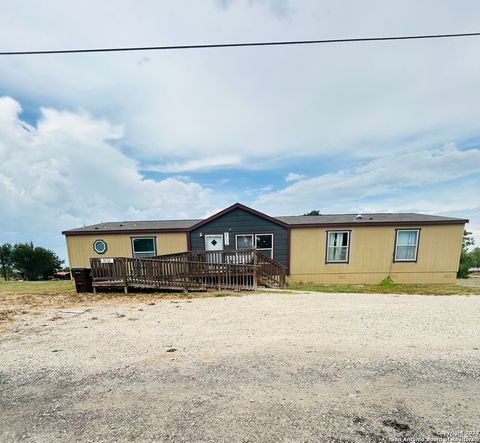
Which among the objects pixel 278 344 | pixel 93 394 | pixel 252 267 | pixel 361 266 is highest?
pixel 93 394

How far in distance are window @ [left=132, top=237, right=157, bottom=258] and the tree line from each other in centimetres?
2442

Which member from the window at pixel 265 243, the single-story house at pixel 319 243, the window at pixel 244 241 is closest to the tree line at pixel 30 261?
the single-story house at pixel 319 243

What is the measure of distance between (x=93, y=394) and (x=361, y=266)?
1316cm

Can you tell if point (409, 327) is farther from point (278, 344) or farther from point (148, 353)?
point (148, 353)

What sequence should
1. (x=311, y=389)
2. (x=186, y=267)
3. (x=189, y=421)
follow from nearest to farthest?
(x=189, y=421) < (x=311, y=389) < (x=186, y=267)

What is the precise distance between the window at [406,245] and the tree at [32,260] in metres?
36.5

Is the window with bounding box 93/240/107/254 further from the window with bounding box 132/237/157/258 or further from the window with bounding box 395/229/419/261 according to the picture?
the window with bounding box 395/229/419/261

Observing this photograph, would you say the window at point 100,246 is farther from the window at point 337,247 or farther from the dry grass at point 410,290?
the window at point 337,247

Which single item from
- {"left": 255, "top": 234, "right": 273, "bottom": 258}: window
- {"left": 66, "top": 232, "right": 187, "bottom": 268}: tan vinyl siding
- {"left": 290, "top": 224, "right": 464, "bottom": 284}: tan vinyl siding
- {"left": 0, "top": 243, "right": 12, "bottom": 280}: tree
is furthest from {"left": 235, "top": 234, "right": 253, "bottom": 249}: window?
{"left": 0, "top": 243, "right": 12, "bottom": 280}: tree

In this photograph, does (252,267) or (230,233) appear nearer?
(252,267)

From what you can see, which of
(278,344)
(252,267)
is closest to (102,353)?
(278,344)

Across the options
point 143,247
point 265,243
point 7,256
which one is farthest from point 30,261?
point 265,243

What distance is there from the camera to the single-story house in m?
12.9

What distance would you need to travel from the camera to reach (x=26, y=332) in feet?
15.9
